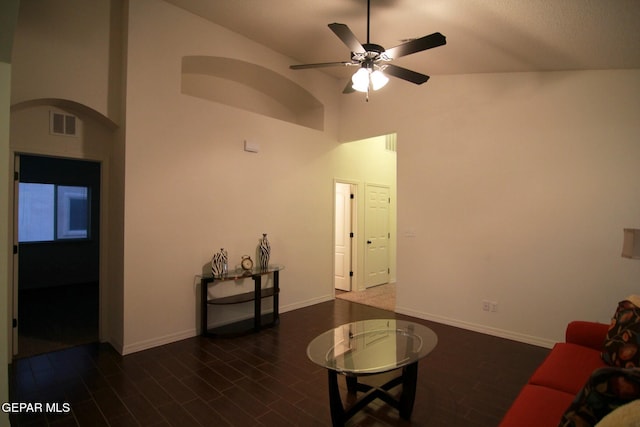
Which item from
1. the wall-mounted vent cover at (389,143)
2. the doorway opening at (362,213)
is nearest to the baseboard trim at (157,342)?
the doorway opening at (362,213)

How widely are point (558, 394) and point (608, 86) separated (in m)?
3.29

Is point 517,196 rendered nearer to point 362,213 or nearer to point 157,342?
point 362,213

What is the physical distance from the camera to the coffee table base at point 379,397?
7.10ft

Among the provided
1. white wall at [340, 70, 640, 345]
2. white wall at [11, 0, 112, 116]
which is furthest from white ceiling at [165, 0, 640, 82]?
white wall at [11, 0, 112, 116]

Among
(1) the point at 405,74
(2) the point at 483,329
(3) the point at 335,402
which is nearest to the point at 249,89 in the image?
(1) the point at 405,74

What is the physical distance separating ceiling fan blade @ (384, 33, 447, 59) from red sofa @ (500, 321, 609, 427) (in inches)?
95.0

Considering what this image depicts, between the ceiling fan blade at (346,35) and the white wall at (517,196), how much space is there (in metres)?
2.32

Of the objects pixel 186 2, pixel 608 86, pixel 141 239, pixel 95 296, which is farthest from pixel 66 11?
pixel 608 86

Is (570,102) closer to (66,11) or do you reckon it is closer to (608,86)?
(608,86)

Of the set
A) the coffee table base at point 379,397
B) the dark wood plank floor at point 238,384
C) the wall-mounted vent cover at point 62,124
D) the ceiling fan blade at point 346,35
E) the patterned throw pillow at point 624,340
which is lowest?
the dark wood plank floor at point 238,384

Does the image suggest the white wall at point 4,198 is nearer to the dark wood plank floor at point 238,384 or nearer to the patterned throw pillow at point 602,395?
the dark wood plank floor at point 238,384

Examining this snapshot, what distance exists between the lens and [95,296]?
5.60 m

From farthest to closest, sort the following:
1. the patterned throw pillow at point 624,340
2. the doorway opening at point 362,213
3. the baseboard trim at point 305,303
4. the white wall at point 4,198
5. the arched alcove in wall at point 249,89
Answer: the doorway opening at point 362,213
the baseboard trim at point 305,303
the arched alcove in wall at point 249,89
the patterned throw pillow at point 624,340
the white wall at point 4,198

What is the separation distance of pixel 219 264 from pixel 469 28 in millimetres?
3754
